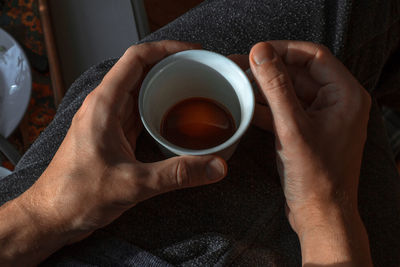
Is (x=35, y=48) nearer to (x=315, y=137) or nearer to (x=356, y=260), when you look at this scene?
(x=315, y=137)

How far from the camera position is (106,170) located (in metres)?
0.52

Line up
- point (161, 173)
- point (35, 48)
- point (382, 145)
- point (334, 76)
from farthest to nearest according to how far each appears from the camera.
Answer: point (35, 48), point (382, 145), point (334, 76), point (161, 173)

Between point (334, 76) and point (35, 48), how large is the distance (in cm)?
128

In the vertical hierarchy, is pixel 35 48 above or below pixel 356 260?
above

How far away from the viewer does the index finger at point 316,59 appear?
0.62 meters

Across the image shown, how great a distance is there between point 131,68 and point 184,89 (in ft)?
0.35

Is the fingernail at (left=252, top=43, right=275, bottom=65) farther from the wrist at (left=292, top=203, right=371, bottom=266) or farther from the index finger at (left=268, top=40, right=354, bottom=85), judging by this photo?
the wrist at (left=292, top=203, right=371, bottom=266)

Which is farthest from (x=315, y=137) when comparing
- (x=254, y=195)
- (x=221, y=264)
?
(x=221, y=264)

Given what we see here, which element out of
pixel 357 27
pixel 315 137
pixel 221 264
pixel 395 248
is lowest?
pixel 395 248

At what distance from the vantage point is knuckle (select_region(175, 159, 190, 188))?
1.64 ft

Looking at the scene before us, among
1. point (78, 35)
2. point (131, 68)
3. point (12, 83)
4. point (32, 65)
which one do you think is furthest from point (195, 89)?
point (32, 65)

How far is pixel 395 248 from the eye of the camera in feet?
2.26

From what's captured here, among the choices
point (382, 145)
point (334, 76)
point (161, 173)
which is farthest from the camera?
point (382, 145)

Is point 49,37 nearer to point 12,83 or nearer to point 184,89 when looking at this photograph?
point 12,83
